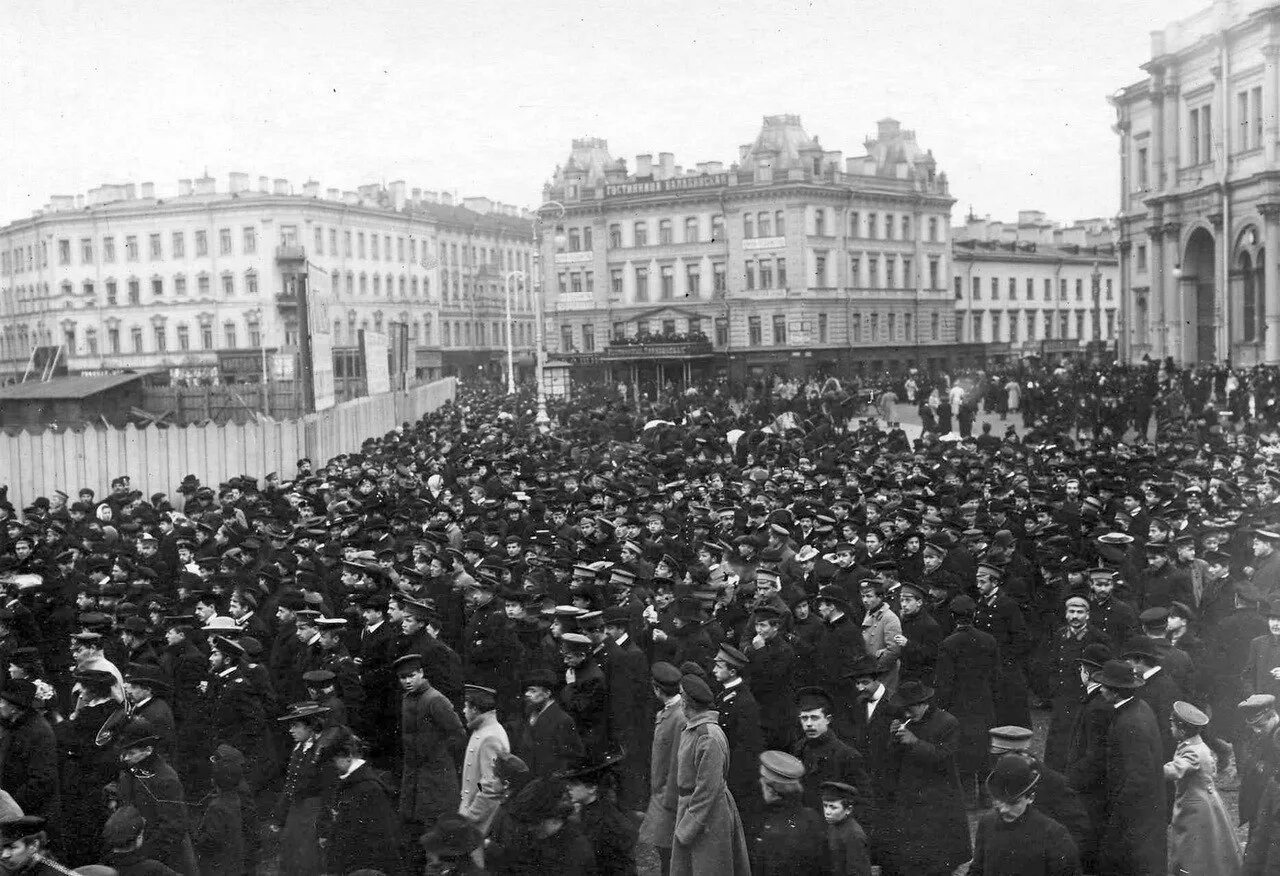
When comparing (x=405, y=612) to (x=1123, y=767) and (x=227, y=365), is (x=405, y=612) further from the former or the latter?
(x=227, y=365)

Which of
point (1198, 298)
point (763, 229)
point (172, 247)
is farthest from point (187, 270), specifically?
point (1198, 298)

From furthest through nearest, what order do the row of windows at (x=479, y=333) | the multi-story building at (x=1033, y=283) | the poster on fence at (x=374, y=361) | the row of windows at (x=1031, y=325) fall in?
the row of windows at (x=479, y=333) → the row of windows at (x=1031, y=325) → the multi-story building at (x=1033, y=283) → the poster on fence at (x=374, y=361)

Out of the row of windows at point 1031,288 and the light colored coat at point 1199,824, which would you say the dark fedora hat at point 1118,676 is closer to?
the light colored coat at point 1199,824

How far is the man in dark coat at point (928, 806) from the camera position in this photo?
7.40m

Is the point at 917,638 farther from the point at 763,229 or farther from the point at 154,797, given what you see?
the point at 763,229

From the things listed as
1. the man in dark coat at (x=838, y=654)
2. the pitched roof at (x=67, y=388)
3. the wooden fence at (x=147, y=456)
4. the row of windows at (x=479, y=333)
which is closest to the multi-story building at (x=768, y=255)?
the row of windows at (x=479, y=333)

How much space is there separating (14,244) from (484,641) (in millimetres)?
80726

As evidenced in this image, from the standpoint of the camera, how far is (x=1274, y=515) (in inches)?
523

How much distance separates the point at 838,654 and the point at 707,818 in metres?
2.82

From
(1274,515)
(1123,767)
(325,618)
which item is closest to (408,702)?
(325,618)

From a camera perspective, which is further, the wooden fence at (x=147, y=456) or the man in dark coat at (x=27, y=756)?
the wooden fence at (x=147, y=456)

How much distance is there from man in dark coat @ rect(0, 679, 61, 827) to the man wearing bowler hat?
5.42 m

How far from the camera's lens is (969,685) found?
9.40 m

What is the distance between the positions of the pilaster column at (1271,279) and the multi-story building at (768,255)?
24.2 m
